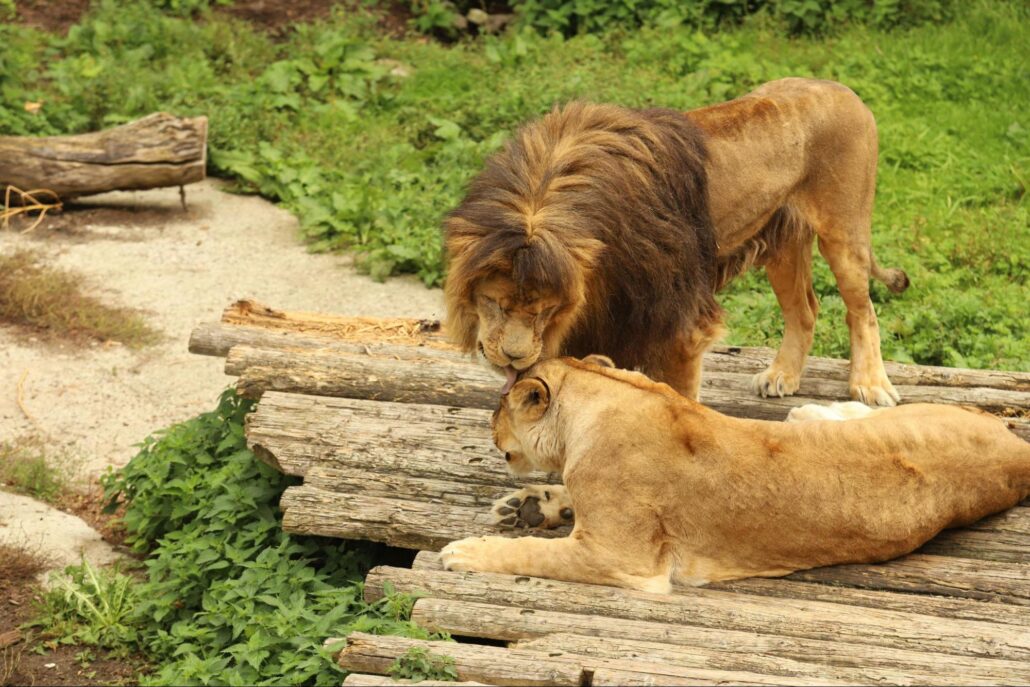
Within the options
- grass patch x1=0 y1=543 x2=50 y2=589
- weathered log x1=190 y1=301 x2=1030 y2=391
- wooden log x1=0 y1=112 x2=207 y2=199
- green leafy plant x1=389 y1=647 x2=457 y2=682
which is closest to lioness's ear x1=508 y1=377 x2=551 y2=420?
green leafy plant x1=389 y1=647 x2=457 y2=682

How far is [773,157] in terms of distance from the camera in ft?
18.8

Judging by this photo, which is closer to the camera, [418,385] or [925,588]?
[925,588]

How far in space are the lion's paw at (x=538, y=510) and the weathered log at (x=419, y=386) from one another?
3.57 ft

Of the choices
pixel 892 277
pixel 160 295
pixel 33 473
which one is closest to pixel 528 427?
pixel 892 277

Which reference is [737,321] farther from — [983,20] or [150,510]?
[983,20]

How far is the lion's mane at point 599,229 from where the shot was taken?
460 cm

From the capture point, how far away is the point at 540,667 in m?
3.66

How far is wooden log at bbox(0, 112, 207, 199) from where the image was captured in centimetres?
997

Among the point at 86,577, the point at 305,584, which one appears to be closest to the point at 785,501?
the point at 305,584

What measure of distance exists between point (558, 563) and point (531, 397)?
0.56m

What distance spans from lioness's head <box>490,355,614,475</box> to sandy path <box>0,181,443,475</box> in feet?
8.83

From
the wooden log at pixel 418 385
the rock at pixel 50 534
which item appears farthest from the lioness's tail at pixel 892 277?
the rock at pixel 50 534

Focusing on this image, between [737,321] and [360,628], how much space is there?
453 cm

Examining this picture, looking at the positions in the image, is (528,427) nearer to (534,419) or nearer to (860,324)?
(534,419)
